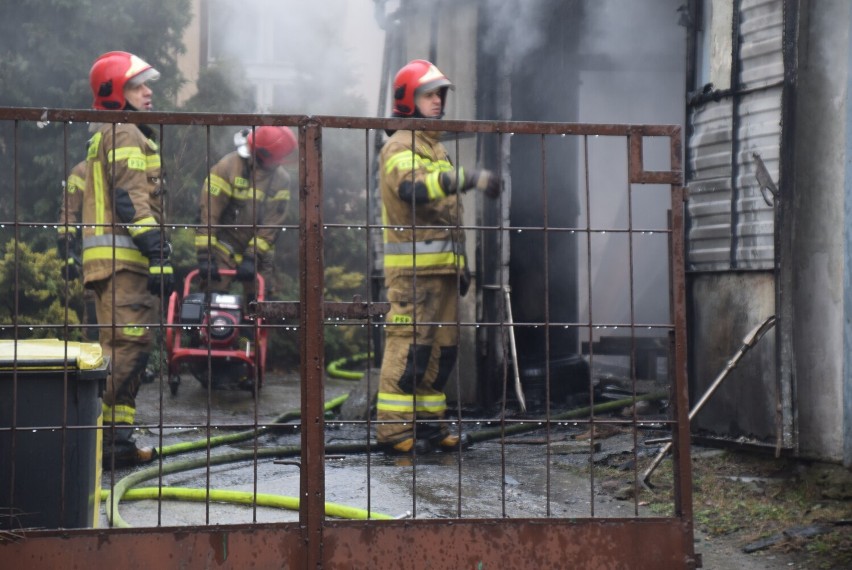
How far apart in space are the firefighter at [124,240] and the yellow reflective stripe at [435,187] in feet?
4.86

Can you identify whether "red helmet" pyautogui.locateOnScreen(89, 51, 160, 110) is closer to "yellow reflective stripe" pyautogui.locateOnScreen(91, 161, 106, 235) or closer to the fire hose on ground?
"yellow reflective stripe" pyautogui.locateOnScreen(91, 161, 106, 235)

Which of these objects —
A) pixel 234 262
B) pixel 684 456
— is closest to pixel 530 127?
pixel 684 456

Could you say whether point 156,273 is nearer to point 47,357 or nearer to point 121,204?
point 121,204

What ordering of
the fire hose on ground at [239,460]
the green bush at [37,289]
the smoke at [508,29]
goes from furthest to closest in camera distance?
the green bush at [37,289], the smoke at [508,29], the fire hose on ground at [239,460]

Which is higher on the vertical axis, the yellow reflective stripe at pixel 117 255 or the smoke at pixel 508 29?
the smoke at pixel 508 29

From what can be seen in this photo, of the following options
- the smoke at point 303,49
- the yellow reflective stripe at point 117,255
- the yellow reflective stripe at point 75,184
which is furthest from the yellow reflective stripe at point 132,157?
the smoke at point 303,49

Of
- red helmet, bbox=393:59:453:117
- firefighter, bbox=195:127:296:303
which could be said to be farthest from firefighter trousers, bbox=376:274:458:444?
firefighter, bbox=195:127:296:303

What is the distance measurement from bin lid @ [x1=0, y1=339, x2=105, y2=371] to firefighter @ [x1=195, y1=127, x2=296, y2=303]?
461cm

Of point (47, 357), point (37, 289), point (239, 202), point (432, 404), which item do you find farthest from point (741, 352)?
point (37, 289)

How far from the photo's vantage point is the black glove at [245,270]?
9102 millimetres

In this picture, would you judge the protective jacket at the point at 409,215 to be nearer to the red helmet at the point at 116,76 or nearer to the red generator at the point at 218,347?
the red helmet at the point at 116,76

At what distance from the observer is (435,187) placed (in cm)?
622

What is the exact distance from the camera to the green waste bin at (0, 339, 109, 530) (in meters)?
4.02

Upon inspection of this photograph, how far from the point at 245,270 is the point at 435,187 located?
3.29 meters
